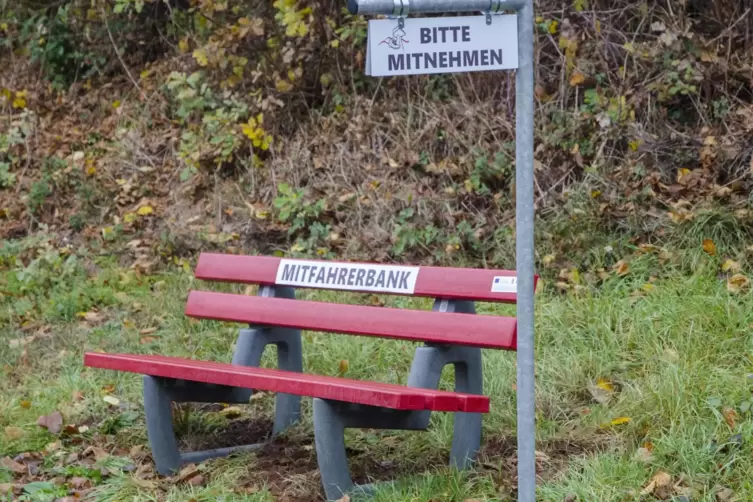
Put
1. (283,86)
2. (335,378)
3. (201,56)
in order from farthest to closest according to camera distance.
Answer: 1. (201,56)
2. (283,86)
3. (335,378)

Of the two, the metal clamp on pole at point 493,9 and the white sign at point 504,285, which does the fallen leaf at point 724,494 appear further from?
the metal clamp on pole at point 493,9

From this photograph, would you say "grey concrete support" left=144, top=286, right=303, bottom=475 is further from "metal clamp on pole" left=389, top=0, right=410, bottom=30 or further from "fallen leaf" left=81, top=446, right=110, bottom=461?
"metal clamp on pole" left=389, top=0, right=410, bottom=30

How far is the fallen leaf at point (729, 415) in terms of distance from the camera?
3.71 m

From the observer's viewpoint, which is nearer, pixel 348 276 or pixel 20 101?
pixel 348 276

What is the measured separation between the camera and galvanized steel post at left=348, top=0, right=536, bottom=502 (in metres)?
2.77

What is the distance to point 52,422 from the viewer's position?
4.84 meters

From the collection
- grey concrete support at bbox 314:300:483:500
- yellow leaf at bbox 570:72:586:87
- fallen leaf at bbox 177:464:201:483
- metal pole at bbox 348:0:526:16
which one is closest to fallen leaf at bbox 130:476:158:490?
fallen leaf at bbox 177:464:201:483

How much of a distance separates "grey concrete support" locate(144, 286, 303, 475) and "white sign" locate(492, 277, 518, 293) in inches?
45.2

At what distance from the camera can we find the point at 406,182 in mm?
7254

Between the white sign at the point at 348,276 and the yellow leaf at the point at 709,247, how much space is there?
1.82 metres

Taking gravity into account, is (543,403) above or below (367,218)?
below

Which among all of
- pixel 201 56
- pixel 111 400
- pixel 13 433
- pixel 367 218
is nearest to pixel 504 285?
pixel 111 400

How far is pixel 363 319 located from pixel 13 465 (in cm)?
156

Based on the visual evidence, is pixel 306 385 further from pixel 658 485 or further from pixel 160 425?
pixel 658 485
